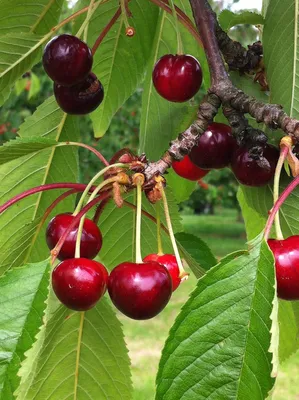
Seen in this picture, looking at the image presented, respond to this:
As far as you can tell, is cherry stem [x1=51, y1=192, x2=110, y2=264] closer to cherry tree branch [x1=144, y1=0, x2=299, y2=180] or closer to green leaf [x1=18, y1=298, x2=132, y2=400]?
cherry tree branch [x1=144, y1=0, x2=299, y2=180]

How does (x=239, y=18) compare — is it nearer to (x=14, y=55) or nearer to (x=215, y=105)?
(x=215, y=105)

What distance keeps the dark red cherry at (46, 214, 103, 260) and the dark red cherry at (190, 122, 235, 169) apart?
0.26 metres

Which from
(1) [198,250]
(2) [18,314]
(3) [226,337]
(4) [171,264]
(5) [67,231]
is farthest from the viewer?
(1) [198,250]

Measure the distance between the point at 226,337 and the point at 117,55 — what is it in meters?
1.10

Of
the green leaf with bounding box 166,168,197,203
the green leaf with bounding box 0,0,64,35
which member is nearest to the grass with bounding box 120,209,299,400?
the green leaf with bounding box 166,168,197,203

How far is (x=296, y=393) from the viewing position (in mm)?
5996

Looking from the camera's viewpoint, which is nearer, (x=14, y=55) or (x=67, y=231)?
(x=67, y=231)

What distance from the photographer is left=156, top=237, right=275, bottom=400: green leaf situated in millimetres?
844

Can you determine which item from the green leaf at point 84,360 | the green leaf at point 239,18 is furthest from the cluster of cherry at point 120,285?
the green leaf at point 239,18

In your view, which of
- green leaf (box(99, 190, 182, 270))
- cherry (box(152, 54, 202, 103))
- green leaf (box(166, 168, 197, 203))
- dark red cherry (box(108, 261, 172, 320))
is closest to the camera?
dark red cherry (box(108, 261, 172, 320))

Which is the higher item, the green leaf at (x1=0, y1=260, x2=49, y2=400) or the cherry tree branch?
the cherry tree branch

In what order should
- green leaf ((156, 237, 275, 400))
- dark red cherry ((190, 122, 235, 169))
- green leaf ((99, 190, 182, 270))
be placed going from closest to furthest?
green leaf ((156, 237, 275, 400)), dark red cherry ((190, 122, 235, 169)), green leaf ((99, 190, 182, 270))

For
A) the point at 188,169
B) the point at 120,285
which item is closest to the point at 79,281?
the point at 120,285

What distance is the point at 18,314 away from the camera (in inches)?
38.3
